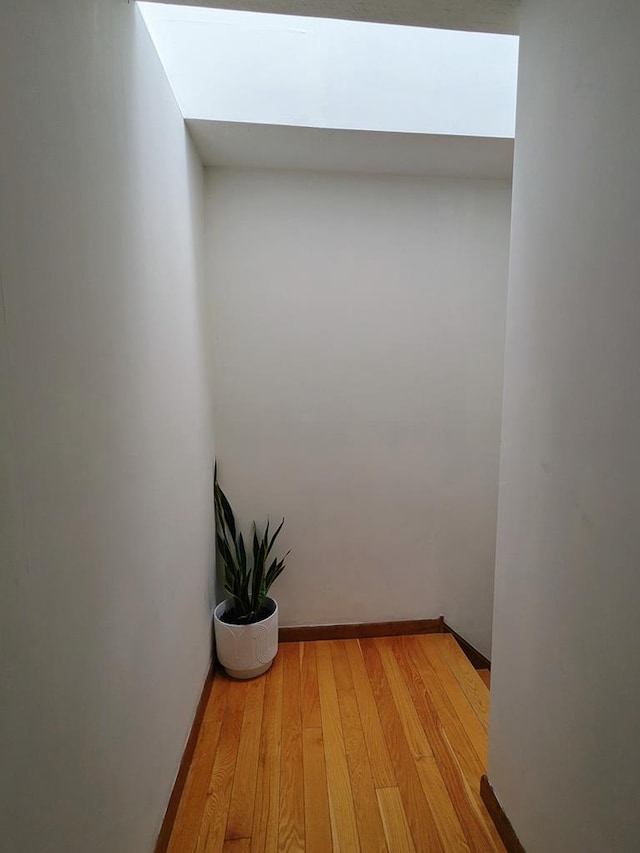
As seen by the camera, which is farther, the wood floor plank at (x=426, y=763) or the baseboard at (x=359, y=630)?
the baseboard at (x=359, y=630)

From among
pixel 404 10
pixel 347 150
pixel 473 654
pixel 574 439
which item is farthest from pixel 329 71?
pixel 473 654

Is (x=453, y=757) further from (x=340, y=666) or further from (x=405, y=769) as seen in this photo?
(x=340, y=666)

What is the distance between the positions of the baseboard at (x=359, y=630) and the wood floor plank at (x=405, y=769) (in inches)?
7.5

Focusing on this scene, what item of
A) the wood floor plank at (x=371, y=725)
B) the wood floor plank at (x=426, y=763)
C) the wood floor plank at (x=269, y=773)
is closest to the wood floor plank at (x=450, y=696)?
the wood floor plank at (x=426, y=763)

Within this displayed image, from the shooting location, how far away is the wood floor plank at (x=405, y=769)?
1368 millimetres

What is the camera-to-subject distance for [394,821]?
55.6 inches

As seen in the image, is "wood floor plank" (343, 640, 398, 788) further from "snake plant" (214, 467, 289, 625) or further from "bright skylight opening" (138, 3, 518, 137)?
"bright skylight opening" (138, 3, 518, 137)

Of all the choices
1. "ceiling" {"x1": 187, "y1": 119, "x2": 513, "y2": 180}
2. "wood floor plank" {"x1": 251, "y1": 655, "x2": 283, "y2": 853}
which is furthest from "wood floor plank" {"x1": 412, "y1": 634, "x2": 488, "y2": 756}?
"ceiling" {"x1": 187, "y1": 119, "x2": 513, "y2": 180}

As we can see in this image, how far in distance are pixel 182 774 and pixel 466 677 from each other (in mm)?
1294

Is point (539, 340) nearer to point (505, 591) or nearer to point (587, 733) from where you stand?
point (505, 591)

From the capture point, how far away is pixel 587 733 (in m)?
0.96

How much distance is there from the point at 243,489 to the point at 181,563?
72 cm

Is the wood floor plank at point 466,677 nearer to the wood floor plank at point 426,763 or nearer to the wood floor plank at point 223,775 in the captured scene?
the wood floor plank at point 426,763

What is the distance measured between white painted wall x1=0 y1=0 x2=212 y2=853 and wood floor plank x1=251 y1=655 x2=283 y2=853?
0.31 meters
